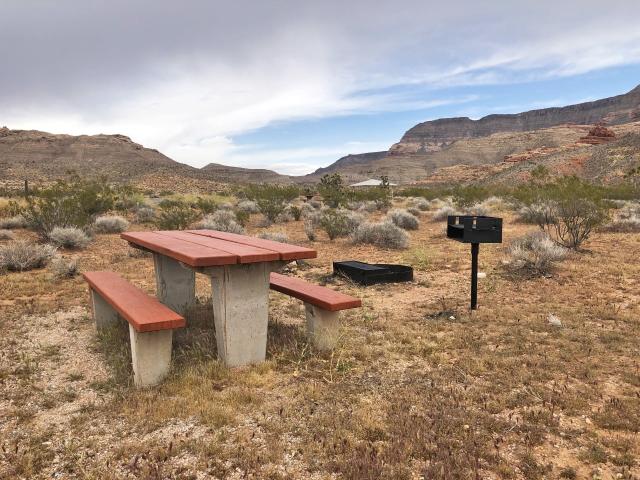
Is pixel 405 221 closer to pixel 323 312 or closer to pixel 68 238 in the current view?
pixel 68 238

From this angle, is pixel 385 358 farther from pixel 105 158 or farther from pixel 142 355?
pixel 105 158

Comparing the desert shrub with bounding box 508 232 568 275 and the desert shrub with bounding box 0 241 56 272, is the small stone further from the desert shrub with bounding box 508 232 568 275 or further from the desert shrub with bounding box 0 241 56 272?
the desert shrub with bounding box 0 241 56 272

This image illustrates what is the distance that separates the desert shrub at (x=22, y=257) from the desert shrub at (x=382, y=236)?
5977mm

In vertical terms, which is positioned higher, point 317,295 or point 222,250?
point 222,250

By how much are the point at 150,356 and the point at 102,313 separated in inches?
68.3

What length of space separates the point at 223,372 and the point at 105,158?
86.7m

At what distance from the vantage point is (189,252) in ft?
11.9

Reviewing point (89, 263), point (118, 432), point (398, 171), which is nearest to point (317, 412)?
point (118, 432)

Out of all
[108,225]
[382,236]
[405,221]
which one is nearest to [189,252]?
[382,236]

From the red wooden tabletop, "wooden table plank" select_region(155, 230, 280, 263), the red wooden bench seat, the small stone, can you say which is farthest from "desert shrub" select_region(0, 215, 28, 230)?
the small stone

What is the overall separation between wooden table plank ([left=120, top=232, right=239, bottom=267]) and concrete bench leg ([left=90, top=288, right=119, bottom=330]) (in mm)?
691

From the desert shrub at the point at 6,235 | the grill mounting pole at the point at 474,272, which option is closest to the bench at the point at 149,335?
the grill mounting pole at the point at 474,272

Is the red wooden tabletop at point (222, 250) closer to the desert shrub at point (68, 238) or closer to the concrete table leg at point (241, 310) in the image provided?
the concrete table leg at point (241, 310)

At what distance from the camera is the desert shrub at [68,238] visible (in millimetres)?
9172
